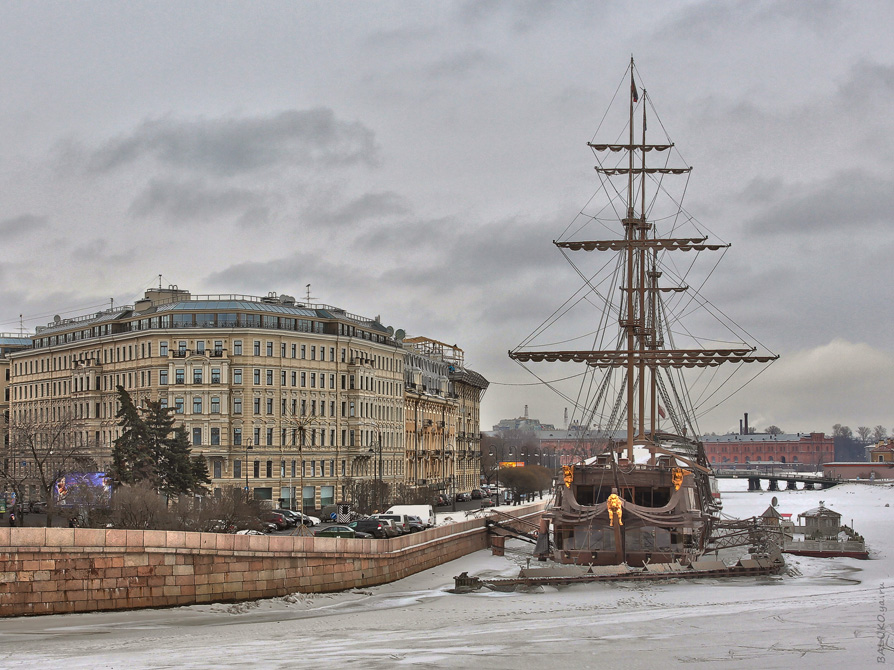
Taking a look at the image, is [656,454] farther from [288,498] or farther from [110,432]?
[110,432]

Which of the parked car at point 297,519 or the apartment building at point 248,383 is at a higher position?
the apartment building at point 248,383

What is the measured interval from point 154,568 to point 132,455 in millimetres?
30863

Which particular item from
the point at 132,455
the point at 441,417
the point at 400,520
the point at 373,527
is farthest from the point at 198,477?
the point at 441,417

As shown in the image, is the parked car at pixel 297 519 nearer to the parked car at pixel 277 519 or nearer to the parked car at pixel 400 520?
the parked car at pixel 277 519

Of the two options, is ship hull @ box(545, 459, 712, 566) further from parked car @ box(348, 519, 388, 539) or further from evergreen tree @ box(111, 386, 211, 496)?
evergreen tree @ box(111, 386, 211, 496)

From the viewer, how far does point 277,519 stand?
196 feet

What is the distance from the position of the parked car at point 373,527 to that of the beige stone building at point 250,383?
2198cm

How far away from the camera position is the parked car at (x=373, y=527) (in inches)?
2018

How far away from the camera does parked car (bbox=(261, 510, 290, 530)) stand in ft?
194

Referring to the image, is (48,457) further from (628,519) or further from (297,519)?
(628,519)

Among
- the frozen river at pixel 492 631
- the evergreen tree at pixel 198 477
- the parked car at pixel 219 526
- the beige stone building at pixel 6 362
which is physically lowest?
the frozen river at pixel 492 631

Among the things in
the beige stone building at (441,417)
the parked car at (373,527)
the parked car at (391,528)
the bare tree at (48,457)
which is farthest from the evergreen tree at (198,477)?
the beige stone building at (441,417)

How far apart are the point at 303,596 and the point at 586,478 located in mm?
19623

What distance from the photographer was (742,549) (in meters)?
61.4
